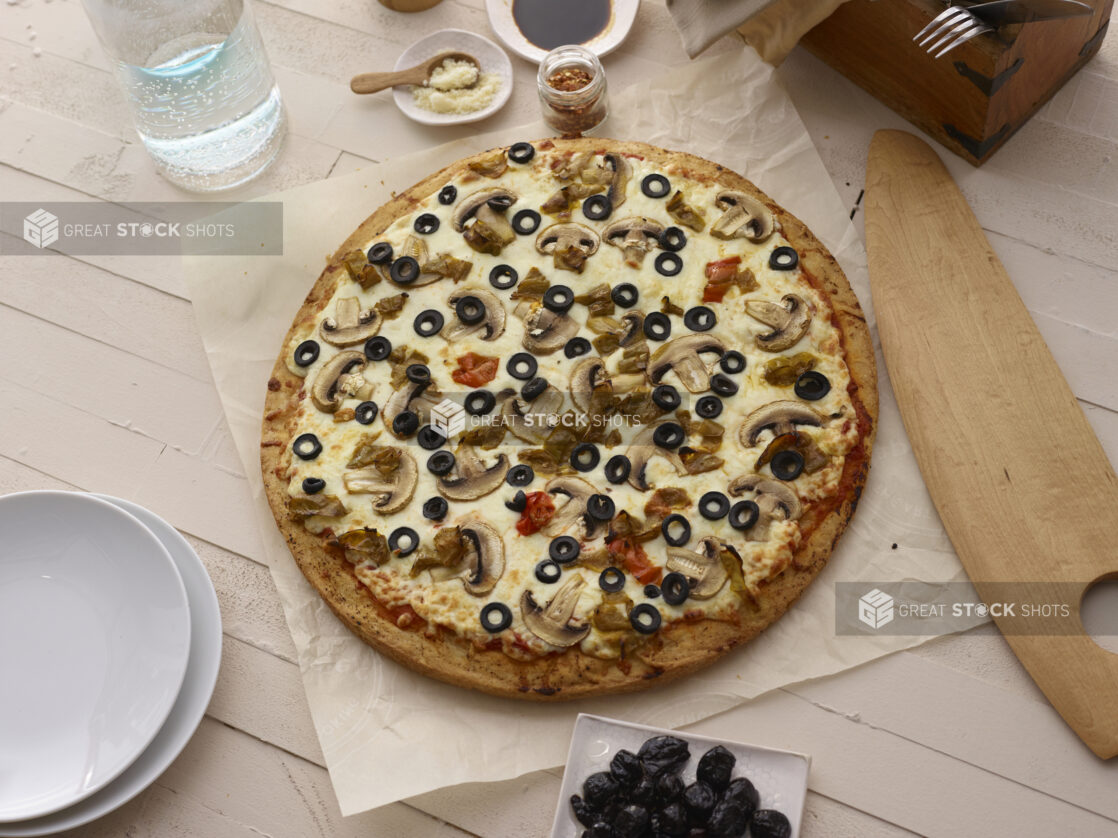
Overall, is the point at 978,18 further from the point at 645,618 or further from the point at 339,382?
the point at 339,382

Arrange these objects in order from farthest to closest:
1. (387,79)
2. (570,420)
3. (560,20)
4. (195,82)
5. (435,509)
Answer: (560,20), (387,79), (195,82), (570,420), (435,509)

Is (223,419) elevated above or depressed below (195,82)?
below

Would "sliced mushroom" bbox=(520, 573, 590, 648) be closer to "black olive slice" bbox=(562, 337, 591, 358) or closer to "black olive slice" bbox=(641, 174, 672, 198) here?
"black olive slice" bbox=(562, 337, 591, 358)

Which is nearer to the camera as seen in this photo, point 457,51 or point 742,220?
point 742,220

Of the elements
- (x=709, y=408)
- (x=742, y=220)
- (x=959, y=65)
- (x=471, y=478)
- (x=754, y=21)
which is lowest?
(x=471, y=478)

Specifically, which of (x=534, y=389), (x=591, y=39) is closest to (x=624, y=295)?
(x=534, y=389)

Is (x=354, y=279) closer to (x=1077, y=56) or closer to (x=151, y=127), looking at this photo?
(x=151, y=127)

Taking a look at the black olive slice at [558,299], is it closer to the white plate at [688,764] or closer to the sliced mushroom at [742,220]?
the sliced mushroom at [742,220]

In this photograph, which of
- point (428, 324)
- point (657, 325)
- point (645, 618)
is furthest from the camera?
point (428, 324)

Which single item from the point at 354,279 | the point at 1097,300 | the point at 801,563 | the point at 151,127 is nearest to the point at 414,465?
the point at 354,279
